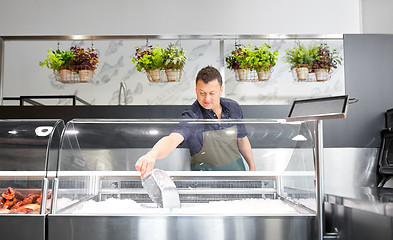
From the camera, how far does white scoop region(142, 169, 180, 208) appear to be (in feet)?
5.55

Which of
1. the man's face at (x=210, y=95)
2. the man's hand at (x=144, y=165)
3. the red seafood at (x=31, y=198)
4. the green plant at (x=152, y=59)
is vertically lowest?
the red seafood at (x=31, y=198)

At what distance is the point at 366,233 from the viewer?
1537 mm

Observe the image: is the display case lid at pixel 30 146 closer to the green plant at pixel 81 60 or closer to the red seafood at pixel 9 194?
the red seafood at pixel 9 194

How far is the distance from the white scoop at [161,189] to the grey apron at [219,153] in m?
0.15

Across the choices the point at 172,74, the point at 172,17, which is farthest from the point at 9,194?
the point at 172,17

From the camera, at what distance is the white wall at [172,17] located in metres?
5.45

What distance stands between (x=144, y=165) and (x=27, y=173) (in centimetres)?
45

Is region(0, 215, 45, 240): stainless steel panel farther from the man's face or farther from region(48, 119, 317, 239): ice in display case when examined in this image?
the man's face

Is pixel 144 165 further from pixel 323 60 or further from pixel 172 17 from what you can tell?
pixel 172 17

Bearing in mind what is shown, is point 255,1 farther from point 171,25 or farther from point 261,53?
point 261,53

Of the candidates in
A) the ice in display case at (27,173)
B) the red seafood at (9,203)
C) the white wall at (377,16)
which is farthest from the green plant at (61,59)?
the white wall at (377,16)

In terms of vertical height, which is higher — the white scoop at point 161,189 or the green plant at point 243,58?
the green plant at point 243,58

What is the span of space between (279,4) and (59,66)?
9.85 ft

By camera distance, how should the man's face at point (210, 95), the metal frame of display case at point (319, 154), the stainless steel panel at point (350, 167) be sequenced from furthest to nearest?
the stainless steel panel at point (350, 167), the man's face at point (210, 95), the metal frame of display case at point (319, 154)
